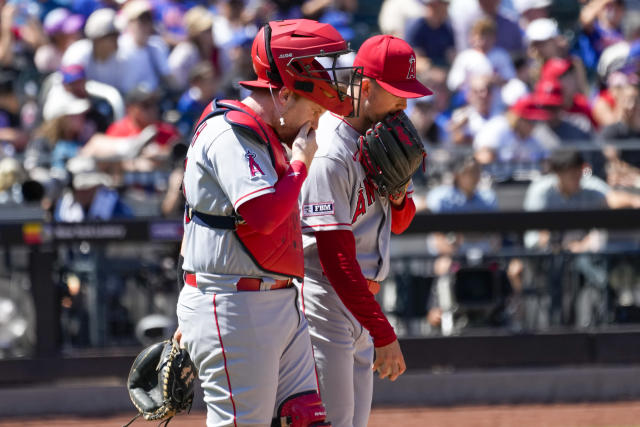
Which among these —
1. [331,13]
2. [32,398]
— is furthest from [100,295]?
[331,13]

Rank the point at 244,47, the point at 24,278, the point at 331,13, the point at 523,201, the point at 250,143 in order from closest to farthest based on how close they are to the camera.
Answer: the point at 250,143 < the point at 24,278 < the point at 523,201 < the point at 244,47 < the point at 331,13

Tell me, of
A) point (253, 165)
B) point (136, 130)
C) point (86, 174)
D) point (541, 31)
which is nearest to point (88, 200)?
point (86, 174)

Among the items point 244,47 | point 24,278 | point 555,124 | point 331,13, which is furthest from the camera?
point 331,13

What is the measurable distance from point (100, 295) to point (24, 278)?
0.53 m

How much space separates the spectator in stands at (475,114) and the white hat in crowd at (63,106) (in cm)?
302

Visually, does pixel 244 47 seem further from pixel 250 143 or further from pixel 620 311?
pixel 250 143

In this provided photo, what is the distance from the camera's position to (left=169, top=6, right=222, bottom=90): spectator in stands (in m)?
9.01

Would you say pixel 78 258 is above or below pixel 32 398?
above

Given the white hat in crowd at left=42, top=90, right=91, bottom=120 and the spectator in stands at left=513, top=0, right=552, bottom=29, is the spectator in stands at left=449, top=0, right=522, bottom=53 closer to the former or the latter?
the spectator in stands at left=513, top=0, right=552, bottom=29

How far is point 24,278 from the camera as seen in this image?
6812 mm

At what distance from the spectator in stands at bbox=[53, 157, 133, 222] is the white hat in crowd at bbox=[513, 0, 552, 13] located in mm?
4741

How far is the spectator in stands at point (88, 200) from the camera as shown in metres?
7.01

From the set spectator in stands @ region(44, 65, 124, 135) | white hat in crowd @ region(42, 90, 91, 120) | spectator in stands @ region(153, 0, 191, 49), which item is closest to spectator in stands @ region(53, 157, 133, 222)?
white hat in crowd @ region(42, 90, 91, 120)

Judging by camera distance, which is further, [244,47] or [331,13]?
[331,13]
